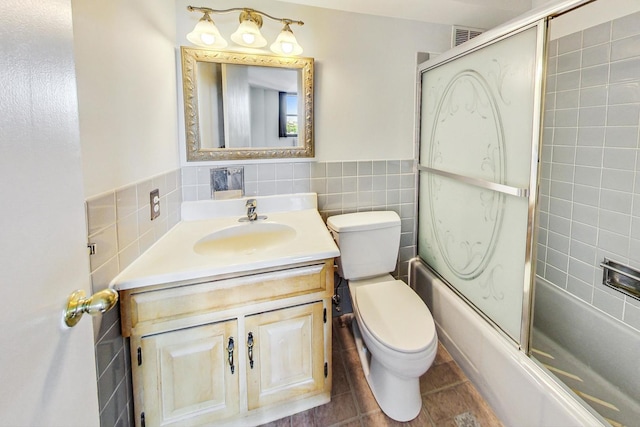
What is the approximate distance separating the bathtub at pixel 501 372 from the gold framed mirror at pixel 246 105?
1.23 m

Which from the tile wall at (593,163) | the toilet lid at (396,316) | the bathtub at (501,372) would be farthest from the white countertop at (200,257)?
the tile wall at (593,163)

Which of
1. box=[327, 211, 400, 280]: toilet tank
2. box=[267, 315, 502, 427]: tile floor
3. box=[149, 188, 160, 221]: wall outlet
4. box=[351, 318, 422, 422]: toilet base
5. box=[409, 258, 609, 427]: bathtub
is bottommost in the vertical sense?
box=[267, 315, 502, 427]: tile floor

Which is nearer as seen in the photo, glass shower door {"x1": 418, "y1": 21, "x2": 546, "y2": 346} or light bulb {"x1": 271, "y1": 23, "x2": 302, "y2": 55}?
glass shower door {"x1": 418, "y1": 21, "x2": 546, "y2": 346}

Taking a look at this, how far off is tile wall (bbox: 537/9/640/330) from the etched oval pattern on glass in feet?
1.03

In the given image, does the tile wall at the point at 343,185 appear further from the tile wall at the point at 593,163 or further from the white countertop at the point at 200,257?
the tile wall at the point at 593,163

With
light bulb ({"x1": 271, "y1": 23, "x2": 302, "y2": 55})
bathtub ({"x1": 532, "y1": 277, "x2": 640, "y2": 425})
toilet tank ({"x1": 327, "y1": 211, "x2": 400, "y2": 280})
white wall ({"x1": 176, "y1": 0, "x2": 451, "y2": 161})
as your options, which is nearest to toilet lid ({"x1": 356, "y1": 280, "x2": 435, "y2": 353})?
toilet tank ({"x1": 327, "y1": 211, "x2": 400, "y2": 280})

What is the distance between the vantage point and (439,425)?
1.37 metres

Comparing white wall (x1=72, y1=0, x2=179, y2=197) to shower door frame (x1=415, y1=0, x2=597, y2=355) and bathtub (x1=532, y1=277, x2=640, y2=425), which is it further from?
bathtub (x1=532, y1=277, x2=640, y2=425)

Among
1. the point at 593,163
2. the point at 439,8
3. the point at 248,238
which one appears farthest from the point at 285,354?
the point at 439,8

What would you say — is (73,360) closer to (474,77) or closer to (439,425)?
(439,425)

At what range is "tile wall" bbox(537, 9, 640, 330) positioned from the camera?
4.76 feet

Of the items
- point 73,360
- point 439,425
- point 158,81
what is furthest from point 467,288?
point 158,81

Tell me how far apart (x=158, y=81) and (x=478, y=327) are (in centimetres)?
192

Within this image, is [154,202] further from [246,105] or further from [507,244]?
[507,244]
